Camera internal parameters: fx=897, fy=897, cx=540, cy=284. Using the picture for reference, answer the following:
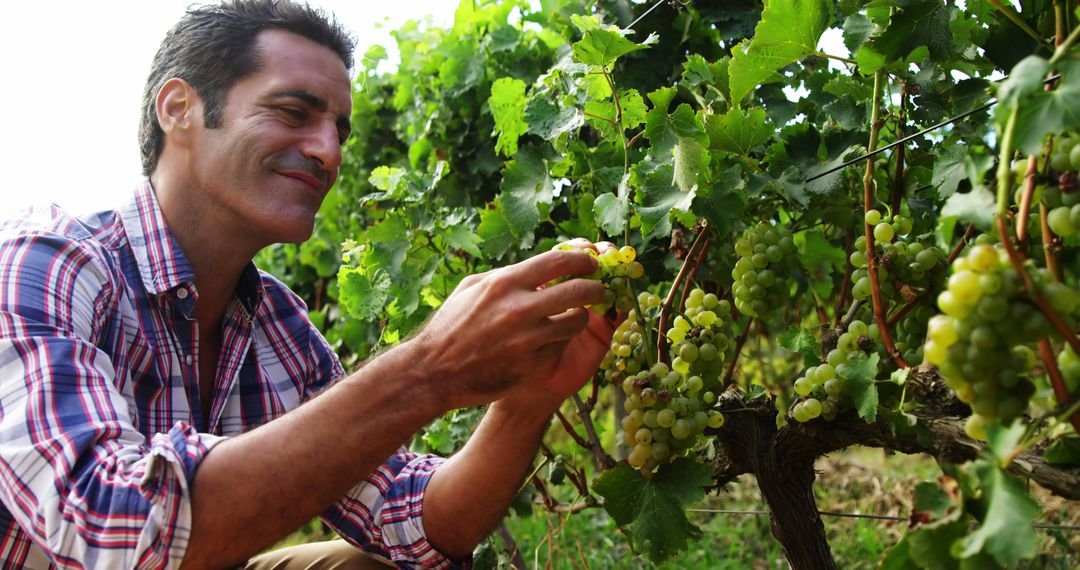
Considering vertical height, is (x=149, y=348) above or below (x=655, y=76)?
below

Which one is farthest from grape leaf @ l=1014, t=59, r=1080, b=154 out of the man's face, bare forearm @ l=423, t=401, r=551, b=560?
the man's face

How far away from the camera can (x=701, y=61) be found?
189cm

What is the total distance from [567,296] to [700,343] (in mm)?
423

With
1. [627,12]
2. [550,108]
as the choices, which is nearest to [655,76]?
[627,12]

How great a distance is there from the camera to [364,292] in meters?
2.64

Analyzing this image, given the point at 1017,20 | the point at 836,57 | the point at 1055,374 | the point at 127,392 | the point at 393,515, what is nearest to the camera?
the point at 1055,374

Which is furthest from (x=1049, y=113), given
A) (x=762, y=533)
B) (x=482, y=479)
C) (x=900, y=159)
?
(x=762, y=533)

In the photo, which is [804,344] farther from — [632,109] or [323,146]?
[323,146]

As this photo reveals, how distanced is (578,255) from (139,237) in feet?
3.81

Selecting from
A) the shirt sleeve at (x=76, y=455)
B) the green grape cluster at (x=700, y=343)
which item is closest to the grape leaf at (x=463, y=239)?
the green grape cluster at (x=700, y=343)

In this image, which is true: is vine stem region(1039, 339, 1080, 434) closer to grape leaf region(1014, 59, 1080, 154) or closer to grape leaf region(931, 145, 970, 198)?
grape leaf region(1014, 59, 1080, 154)

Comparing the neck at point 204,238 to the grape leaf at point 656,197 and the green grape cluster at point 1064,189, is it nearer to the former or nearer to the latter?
the grape leaf at point 656,197

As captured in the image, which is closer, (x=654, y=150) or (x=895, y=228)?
(x=895, y=228)

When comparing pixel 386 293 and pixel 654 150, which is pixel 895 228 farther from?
pixel 386 293
